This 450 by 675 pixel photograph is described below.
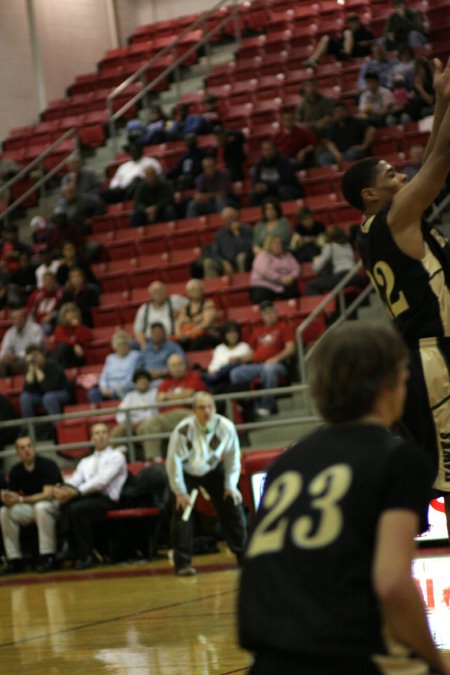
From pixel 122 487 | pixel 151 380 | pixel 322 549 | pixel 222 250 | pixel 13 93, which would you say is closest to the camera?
pixel 322 549

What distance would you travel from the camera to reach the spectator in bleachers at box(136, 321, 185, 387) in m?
12.9

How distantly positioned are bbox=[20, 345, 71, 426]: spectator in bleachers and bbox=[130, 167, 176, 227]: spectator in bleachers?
328 centimetres

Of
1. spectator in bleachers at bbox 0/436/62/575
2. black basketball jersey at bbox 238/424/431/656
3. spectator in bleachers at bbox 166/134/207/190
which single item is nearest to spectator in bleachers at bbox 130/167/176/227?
spectator in bleachers at bbox 166/134/207/190

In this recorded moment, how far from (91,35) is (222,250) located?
1014 cm

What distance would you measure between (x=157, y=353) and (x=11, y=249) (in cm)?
490

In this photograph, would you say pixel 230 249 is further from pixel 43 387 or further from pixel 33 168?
pixel 33 168

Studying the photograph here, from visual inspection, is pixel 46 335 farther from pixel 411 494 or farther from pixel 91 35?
pixel 411 494

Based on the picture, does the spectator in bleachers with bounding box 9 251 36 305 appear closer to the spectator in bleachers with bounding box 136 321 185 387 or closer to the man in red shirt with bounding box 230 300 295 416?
the spectator in bleachers with bounding box 136 321 185 387

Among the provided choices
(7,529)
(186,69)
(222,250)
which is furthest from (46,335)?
(186,69)

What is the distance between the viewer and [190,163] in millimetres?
16469

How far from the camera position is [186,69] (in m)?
20.5

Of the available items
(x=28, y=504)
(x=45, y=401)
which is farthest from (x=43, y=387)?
(x=28, y=504)

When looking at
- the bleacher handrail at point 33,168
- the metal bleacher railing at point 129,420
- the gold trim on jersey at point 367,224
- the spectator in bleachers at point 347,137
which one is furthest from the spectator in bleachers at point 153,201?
the gold trim on jersey at point 367,224

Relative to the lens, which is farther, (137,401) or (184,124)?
(184,124)
